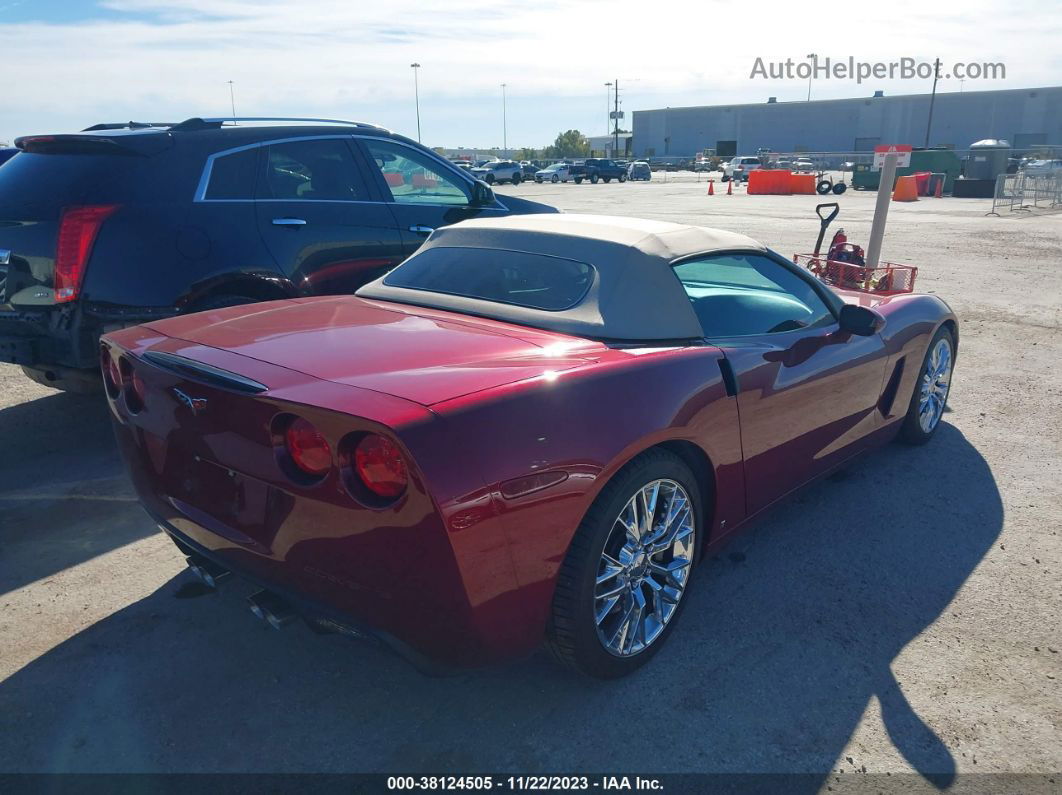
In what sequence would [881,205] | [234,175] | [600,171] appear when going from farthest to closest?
[600,171], [881,205], [234,175]

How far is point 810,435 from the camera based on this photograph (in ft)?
11.9

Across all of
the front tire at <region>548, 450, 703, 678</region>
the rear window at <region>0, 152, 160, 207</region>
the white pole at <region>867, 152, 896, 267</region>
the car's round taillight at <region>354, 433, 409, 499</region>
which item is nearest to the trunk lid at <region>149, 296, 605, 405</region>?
the car's round taillight at <region>354, 433, 409, 499</region>

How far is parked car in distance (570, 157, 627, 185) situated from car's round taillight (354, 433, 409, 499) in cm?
5195

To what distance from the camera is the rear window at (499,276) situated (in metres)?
3.23

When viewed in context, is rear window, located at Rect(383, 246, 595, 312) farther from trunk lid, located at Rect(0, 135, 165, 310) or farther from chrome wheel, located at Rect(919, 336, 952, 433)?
chrome wheel, located at Rect(919, 336, 952, 433)

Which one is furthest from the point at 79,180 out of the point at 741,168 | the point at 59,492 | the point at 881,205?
the point at 741,168

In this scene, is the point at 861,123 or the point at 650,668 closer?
the point at 650,668

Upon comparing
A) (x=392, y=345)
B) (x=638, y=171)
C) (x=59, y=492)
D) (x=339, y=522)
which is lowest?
(x=638, y=171)

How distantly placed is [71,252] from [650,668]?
3.48m

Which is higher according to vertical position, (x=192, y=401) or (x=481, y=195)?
(x=481, y=195)

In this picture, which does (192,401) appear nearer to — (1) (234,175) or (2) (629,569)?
(2) (629,569)

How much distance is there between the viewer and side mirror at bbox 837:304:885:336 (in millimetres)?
A: 3768

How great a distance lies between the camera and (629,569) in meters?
2.77

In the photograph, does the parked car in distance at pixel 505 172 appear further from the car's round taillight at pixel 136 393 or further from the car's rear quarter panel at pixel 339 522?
the car's rear quarter panel at pixel 339 522
